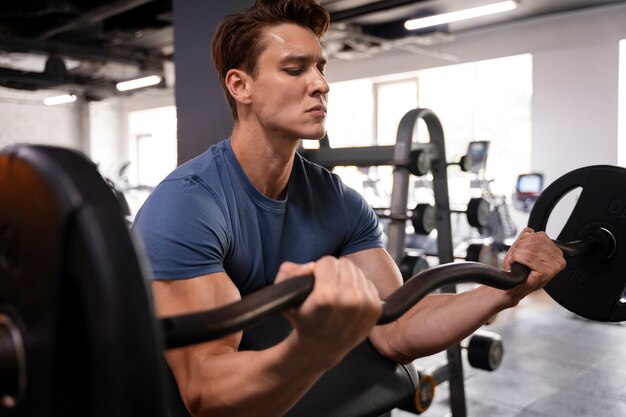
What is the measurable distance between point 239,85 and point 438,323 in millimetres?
722

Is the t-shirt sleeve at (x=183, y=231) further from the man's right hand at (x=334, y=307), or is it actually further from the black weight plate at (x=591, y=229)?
the black weight plate at (x=591, y=229)

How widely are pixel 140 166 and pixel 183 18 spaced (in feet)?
36.0

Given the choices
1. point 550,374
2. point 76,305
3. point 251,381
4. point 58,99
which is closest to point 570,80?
point 550,374

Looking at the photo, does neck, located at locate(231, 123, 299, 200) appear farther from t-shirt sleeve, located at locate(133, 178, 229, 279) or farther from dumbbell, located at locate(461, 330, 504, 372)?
dumbbell, located at locate(461, 330, 504, 372)

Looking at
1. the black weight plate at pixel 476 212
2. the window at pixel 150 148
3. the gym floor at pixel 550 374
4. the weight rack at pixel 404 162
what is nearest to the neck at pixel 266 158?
the weight rack at pixel 404 162

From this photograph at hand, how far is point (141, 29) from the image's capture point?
693 cm

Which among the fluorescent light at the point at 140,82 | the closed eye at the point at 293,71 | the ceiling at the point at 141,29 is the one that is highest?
the ceiling at the point at 141,29

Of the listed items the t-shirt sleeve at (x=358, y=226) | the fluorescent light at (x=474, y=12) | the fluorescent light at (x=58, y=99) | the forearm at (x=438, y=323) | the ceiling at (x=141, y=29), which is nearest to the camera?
the forearm at (x=438, y=323)

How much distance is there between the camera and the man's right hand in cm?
58

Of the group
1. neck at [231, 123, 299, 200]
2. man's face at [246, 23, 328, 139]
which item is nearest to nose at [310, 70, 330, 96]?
man's face at [246, 23, 328, 139]

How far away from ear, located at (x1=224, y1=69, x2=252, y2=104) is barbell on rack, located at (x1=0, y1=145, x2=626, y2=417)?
2.91 ft

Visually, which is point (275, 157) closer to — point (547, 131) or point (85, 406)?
point (85, 406)

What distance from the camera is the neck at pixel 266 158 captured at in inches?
50.7

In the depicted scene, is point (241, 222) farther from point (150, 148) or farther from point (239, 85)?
point (150, 148)
